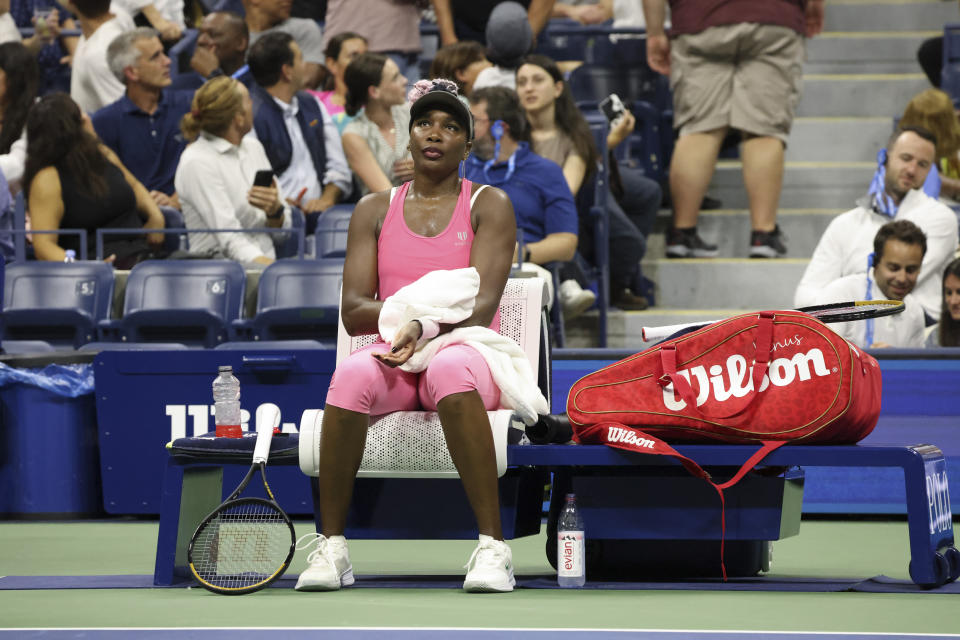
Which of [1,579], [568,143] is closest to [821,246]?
[568,143]

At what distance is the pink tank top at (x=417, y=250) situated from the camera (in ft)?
14.0

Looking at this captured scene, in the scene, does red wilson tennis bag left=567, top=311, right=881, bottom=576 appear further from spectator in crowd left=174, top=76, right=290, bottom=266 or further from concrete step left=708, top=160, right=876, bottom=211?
concrete step left=708, top=160, right=876, bottom=211

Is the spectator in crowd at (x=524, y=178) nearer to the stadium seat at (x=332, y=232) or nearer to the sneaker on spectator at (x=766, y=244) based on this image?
the stadium seat at (x=332, y=232)

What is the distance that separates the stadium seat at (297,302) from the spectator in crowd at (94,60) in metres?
3.02

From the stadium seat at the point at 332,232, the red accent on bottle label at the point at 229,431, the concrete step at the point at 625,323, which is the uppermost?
the stadium seat at the point at 332,232

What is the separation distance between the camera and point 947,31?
9.56m

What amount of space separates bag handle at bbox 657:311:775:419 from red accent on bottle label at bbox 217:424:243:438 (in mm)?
1252

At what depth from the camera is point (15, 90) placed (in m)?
8.83

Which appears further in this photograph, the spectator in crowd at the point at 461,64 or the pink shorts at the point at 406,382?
the spectator in crowd at the point at 461,64

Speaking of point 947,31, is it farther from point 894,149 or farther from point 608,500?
point 608,500

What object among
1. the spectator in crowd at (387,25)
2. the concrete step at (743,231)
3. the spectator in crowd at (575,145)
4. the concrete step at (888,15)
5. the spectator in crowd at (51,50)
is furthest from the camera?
the concrete step at (888,15)

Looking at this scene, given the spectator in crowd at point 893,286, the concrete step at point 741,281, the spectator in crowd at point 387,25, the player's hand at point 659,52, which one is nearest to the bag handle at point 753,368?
the spectator in crowd at point 893,286

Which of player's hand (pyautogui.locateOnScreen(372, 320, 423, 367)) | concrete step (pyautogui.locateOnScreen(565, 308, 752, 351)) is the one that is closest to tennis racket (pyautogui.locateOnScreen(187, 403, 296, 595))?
player's hand (pyautogui.locateOnScreen(372, 320, 423, 367))

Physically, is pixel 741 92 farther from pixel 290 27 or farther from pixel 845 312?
pixel 845 312
